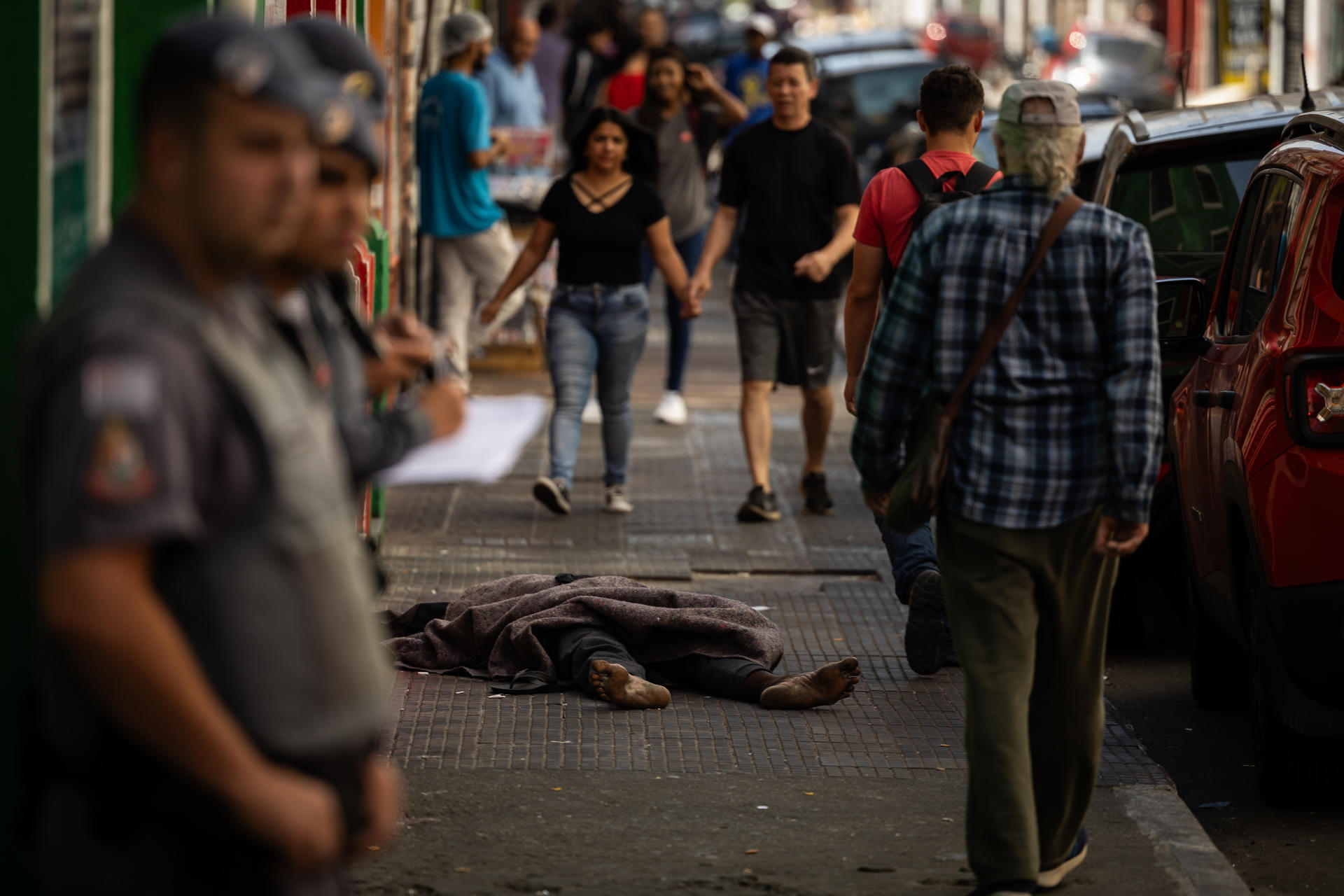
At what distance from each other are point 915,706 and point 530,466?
195 inches

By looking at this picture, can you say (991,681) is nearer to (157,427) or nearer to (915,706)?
(915,706)

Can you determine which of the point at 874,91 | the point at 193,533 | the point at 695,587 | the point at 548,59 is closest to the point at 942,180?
the point at 695,587

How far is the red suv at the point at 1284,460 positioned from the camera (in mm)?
5082

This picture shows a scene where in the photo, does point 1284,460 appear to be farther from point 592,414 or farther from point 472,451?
point 592,414

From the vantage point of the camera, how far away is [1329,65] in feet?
98.0

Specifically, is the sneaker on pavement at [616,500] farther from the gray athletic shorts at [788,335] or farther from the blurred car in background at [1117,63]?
the blurred car in background at [1117,63]

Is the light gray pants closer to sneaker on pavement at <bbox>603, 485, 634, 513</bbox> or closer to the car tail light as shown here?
sneaker on pavement at <bbox>603, 485, 634, 513</bbox>

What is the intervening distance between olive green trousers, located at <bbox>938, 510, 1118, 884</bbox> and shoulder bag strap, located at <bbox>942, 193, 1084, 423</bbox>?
28 centimetres

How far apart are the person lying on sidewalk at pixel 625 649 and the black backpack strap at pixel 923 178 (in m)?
1.49

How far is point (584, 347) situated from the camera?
9.48 m

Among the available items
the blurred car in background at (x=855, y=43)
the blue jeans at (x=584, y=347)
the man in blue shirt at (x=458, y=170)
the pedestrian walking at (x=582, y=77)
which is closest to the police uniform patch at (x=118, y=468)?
the blue jeans at (x=584, y=347)

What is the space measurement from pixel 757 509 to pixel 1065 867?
5036 millimetres

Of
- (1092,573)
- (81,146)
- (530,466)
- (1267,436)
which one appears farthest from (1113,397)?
(530,466)

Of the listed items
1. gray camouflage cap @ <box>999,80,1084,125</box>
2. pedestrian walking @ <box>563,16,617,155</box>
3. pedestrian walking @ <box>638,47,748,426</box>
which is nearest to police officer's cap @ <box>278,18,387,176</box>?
gray camouflage cap @ <box>999,80,1084,125</box>
